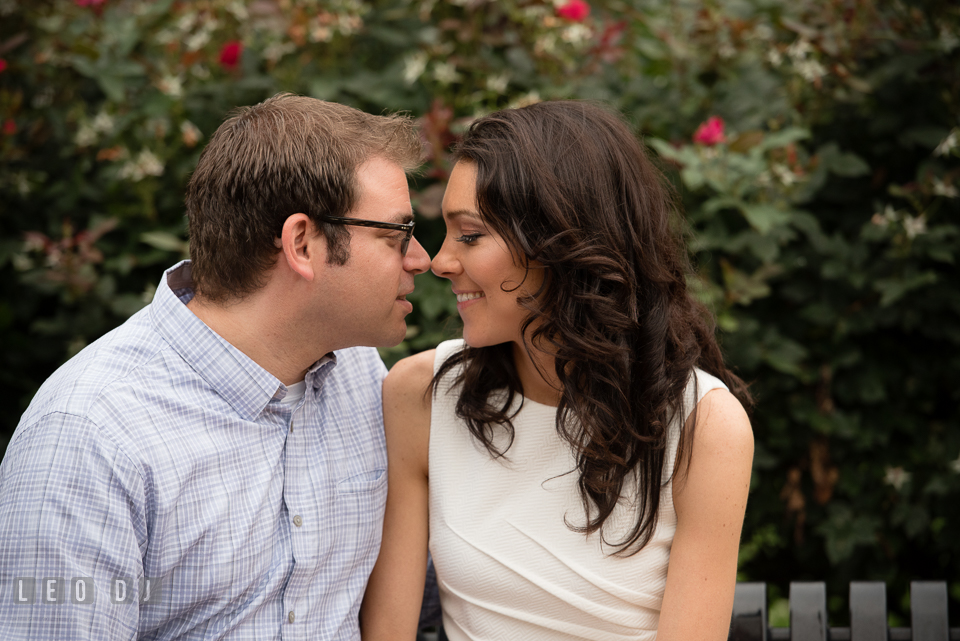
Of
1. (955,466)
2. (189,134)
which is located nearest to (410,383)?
(189,134)

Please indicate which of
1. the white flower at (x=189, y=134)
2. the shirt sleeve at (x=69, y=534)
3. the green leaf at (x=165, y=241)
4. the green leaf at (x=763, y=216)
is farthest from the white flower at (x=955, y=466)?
the white flower at (x=189, y=134)

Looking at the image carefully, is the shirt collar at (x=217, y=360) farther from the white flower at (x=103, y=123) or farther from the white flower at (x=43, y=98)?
the white flower at (x=43, y=98)

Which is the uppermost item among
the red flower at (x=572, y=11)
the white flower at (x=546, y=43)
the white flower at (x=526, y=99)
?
the red flower at (x=572, y=11)

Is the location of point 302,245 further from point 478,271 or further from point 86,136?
point 86,136

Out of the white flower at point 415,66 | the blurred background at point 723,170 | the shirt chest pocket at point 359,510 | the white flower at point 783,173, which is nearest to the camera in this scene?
the shirt chest pocket at point 359,510

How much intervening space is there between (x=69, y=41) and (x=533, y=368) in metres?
2.30

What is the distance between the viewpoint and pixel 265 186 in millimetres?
1733

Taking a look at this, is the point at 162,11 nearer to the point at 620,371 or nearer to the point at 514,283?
the point at 514,283

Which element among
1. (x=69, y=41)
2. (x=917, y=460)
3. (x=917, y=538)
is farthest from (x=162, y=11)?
(x=917, y=538)

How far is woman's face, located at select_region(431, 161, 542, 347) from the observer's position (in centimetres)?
175

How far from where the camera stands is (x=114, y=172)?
2.87 metres

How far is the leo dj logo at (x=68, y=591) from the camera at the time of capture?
4.55 ft

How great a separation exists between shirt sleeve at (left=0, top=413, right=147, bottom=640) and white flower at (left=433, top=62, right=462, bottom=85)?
1777 millimetres

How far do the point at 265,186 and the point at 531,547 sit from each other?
0.99 meters
